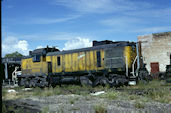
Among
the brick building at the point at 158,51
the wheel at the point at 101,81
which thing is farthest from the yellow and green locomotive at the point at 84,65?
the brick building at the point at 158,51

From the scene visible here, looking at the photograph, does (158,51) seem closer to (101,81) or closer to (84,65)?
(84,65)

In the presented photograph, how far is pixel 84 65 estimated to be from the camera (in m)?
17.7

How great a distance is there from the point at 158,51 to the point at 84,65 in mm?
17008

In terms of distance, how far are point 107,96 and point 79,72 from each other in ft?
24.6

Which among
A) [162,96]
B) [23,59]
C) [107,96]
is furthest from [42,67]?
[162,96]

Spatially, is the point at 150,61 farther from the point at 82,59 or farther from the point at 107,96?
the point at 107,96

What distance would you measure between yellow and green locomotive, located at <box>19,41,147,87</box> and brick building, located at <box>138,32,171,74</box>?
15240 millimetres

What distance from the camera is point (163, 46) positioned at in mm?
30578

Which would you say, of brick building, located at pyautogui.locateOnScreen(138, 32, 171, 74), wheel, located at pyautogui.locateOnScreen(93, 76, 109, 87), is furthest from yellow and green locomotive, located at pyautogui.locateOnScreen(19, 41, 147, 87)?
brick building, located at pyautogui.locateOnScreen(138, 32, 171, 74)

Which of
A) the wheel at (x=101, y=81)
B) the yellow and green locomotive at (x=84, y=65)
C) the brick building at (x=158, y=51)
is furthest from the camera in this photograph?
the brick building at (x=158, y=51)

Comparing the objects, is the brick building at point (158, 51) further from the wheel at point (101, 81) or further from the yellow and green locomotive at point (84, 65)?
the wheel at point (101, 81)

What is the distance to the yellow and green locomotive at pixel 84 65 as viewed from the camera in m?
15.8

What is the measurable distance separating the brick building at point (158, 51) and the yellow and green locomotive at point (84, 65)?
1524 cm

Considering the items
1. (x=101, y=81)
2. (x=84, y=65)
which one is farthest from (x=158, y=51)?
(x=101, y=81)
